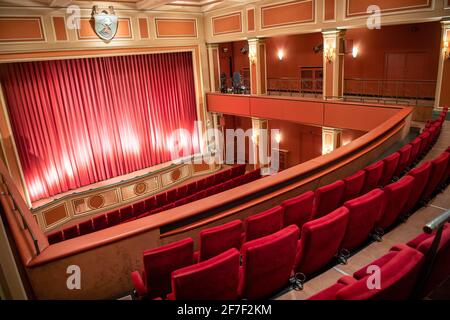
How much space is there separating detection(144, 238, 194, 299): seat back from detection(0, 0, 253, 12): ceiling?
21.3 feet

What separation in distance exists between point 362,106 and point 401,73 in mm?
2971

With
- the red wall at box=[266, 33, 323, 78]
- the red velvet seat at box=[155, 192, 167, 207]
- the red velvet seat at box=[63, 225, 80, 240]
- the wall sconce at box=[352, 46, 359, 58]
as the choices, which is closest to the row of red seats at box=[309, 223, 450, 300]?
the red velvet seat at box=[63, 225, 80, 240]

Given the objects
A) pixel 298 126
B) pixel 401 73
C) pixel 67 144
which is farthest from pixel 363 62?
pixel 67 144

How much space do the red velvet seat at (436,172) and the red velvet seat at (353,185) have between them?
1.74ft

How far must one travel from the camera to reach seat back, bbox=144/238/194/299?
192 centimetres

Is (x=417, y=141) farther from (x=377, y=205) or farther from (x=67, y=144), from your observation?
(x=67, y=144)

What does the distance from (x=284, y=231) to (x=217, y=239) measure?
19.6 inches

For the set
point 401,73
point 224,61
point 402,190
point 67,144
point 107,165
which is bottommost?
point 107,165

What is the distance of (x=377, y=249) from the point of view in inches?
92.1

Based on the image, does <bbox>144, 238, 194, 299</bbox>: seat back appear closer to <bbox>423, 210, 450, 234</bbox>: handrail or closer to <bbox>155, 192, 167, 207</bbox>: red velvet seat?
<bbox>423, 210, 450, 234</bbox>: handrail

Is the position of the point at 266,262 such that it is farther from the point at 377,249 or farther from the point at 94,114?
the point at 94,114

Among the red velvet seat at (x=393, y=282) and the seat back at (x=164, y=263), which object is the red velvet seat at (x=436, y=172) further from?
the seat back at (x=164, y=263)

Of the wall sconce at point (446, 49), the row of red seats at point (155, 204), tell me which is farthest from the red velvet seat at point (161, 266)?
the wall sconce at point (446, 49)

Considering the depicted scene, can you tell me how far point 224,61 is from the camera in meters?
12.9
